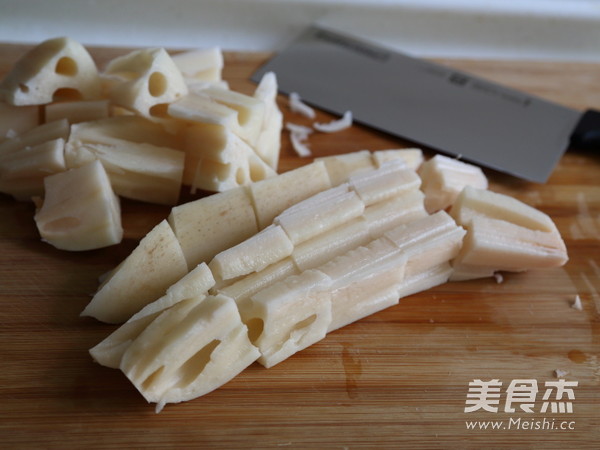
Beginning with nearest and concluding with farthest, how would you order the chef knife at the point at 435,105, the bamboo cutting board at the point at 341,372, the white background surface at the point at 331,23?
the bamboo cutting board at the point at 341,372, the chef knife at the point at 435,105, the white background surface at the point at 331,23

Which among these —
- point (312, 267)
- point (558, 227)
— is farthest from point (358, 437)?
point (558, 227)

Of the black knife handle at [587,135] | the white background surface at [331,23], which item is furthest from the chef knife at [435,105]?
the white background surface at [331,23]

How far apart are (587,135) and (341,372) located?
4.24 feet

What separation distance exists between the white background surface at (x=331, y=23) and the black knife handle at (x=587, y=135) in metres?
0.81

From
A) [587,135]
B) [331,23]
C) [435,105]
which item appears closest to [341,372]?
[435,105]

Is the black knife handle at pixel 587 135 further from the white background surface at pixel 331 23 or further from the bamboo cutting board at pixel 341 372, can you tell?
the white background surface at pixel 331 23

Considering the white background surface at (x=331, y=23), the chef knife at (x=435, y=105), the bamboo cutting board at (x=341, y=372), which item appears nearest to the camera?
the bamboo cutting board at (x=341, y=372)

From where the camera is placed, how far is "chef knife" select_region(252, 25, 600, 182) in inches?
90.3

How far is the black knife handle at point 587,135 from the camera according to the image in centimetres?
235

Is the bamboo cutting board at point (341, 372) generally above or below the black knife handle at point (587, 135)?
below

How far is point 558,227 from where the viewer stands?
2.12m

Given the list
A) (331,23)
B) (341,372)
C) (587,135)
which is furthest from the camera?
(331,23)

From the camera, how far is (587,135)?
2350mm

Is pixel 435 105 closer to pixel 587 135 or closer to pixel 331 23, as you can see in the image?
pixel 587 135
